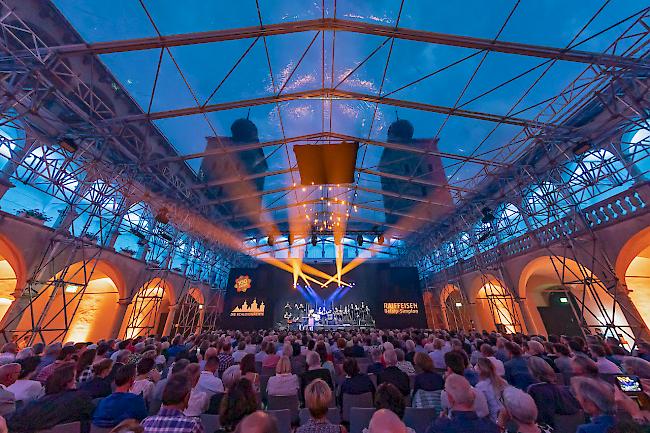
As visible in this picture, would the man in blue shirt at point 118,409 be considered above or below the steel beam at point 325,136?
below

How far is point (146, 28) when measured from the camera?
19.0ft

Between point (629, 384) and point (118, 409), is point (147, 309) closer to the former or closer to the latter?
point (118, 409)

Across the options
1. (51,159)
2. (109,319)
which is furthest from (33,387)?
(109,319)

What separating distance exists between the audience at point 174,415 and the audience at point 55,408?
3.76ft

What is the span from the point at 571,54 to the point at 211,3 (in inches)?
349

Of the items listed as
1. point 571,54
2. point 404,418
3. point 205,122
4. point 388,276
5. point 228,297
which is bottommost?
point 404,418

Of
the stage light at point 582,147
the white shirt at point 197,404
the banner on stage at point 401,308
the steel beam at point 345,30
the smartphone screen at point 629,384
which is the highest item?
the steel beam at point 345,30

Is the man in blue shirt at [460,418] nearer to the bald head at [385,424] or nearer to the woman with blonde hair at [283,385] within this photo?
the bald head at [385,424]

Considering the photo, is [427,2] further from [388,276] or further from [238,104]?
[388,276]

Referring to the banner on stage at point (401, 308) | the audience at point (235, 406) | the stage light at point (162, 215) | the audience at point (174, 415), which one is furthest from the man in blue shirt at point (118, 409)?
the banner on stage at point (401, 308)

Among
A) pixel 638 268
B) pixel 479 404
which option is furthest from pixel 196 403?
pixel 638 268

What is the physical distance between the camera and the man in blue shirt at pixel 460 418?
198 cm

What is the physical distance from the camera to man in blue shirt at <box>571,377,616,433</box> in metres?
1.88

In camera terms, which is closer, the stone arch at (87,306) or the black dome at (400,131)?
the black dome at (400,131)
